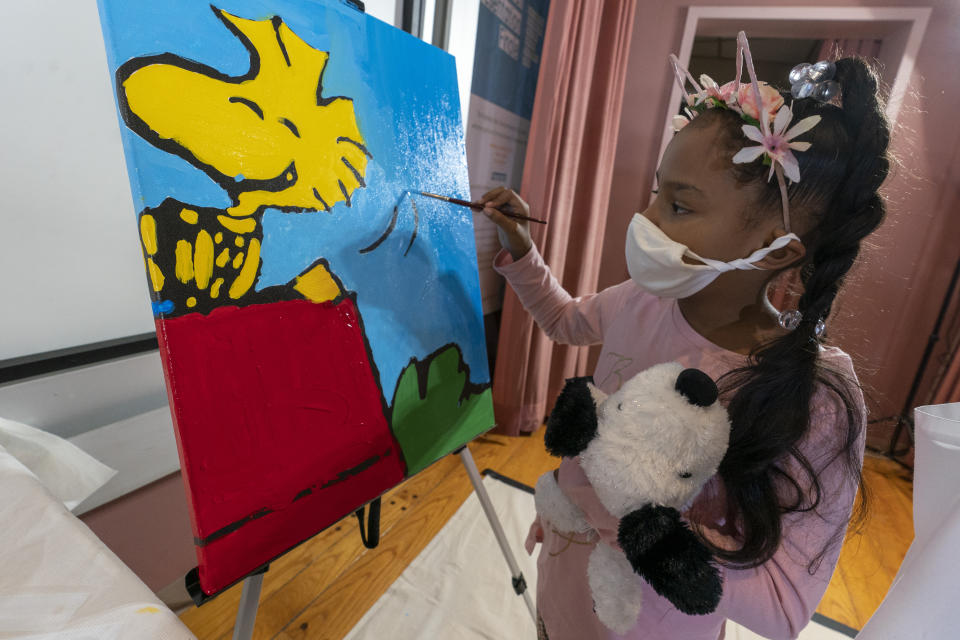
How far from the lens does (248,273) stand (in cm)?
54

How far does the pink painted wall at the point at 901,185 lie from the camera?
1.91m

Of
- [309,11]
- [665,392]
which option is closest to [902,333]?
[665,392]

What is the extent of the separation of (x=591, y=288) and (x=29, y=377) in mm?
1914

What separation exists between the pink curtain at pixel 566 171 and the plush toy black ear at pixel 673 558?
143cm

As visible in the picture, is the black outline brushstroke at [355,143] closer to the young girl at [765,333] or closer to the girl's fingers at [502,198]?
the girl's fingers at [502,198]

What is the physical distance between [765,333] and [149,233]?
0.76m

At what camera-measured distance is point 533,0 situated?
192 cm

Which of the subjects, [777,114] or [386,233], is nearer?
[777,114]

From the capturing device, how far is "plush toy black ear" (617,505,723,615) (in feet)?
1.52

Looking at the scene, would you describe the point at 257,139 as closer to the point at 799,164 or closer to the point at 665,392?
the point at 665,392

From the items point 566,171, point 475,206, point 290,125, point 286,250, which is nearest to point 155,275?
point 286,250

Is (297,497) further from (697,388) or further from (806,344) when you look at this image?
(806,344)

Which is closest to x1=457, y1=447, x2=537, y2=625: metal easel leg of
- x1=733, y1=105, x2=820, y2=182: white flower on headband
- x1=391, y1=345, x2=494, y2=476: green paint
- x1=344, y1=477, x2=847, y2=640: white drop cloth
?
x1=391, y1=345, x2=494, y2=476: green paint

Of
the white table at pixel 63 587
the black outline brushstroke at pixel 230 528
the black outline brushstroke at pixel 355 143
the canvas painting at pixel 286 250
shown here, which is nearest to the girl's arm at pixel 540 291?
the canvas painting at pixel 286 250
